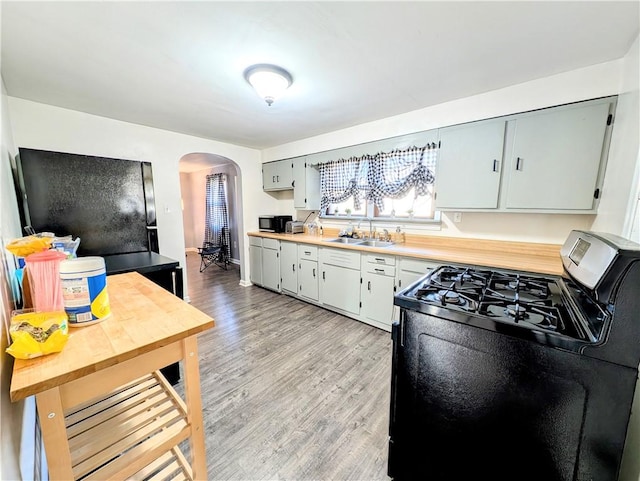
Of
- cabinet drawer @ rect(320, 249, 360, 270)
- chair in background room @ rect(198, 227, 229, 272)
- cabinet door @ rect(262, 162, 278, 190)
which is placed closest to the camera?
cabinet drawer @ rect(320, 249, 360, 270)

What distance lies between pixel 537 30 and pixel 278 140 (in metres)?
2.95

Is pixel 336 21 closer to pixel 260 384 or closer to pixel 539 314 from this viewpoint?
pixel 539 314

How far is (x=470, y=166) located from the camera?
227cm

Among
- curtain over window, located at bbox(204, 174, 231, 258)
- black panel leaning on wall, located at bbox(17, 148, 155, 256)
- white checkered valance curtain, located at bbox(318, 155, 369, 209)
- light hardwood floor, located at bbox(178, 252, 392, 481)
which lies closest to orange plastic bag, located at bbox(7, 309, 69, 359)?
light hardwood floor, located at bbox(178, 252, 392, 481)

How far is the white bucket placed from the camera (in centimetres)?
77

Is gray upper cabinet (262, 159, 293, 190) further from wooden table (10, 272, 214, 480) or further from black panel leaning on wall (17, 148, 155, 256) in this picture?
wooden table (10, 272, 214, 480)

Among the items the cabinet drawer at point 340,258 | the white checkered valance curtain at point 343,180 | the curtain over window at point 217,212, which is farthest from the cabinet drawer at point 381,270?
the curtain over window at point 217,212

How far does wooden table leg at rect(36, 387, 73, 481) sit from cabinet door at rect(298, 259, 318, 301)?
263cm

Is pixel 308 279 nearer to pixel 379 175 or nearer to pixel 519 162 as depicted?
pixel 379 175

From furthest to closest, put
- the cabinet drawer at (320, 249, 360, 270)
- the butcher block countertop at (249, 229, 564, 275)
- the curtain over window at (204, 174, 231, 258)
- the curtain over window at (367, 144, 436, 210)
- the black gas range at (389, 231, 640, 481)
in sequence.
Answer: the curtain over window at (204, 174, 231, 258), the cabinet drawer at (320, 249, 360, 270), the curtain over window at (367, 144, 436, 210), the butcher block countertop at (249, 229, 564, 275), the black gas range at (389, 231, 640, 481)

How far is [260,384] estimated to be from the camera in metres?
1.88

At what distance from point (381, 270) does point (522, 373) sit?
1.75 m

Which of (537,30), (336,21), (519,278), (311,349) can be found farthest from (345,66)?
(311,349)

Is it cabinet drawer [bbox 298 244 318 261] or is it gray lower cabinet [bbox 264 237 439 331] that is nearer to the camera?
gray lower cabinet [bbox 264 237 439 331]
